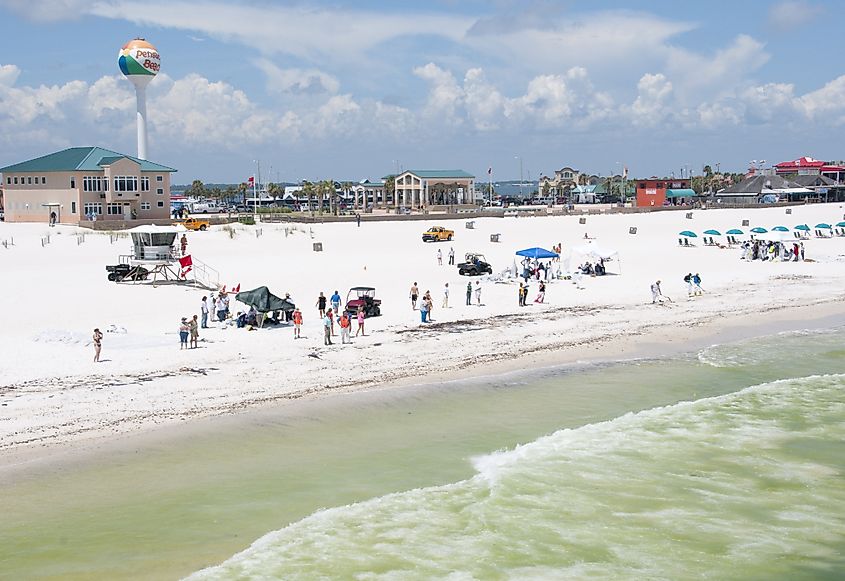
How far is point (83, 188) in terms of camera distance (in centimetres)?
6369

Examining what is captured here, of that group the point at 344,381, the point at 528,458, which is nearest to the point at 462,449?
the point at 528,458

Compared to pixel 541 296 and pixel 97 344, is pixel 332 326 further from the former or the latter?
pixel 541 296

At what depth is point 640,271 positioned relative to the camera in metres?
43.3

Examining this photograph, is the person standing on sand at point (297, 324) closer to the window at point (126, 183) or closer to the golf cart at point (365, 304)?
the golf cart at point (365, 304)

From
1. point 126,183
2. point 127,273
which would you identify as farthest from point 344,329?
point 126,183

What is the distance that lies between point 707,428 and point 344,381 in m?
8.47

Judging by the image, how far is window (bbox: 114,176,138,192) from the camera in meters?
64.8

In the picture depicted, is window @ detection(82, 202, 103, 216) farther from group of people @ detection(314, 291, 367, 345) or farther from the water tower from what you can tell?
group of people @ detection(314, 291, 367, 345)

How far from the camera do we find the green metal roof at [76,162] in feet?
211

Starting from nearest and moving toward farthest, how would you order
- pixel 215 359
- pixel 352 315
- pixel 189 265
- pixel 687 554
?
pixel 687 554 < pixel 215 359 < pixel 352 315 < pixel 189 265

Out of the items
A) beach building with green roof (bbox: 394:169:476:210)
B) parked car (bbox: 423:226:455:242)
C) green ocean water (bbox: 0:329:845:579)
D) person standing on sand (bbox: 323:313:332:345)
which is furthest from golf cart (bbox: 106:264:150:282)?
beach building with green roof (bbox: 394:169:476:210)

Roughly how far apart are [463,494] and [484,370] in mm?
8839

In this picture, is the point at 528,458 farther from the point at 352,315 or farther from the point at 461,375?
the point at 352,315

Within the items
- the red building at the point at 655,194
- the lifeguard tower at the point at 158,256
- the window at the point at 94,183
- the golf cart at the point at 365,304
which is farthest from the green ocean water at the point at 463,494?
the red building at the point at 655,194
